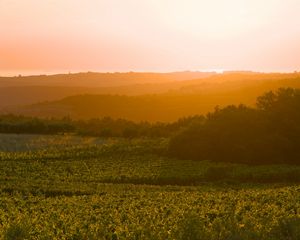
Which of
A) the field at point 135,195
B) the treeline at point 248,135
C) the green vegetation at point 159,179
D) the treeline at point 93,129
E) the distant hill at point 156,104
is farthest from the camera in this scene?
the distant hill at point 156,104

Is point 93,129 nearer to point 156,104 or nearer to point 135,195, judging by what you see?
point 135,195

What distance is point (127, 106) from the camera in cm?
14988

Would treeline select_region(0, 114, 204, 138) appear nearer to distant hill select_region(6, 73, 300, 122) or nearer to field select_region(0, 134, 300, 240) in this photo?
field select_region(0, 134, 300, 240)

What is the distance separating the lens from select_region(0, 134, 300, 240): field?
757 inches

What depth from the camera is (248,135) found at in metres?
61.2

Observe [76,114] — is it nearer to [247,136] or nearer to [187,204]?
[247,136]

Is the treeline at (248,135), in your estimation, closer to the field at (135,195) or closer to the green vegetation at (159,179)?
the green vegetation at (159,179)

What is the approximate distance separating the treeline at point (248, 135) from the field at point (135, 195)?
324cm

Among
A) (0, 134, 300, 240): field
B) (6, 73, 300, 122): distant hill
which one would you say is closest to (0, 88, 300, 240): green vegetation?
(0, 134, 300, 240): field

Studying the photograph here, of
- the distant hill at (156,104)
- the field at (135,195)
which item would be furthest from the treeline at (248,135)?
the distant hill at (156,104)

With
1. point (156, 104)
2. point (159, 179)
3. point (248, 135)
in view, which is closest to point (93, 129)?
point (248, 135)

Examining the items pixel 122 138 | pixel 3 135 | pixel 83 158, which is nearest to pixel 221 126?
pixel 83 158

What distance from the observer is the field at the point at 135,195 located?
1923 cm

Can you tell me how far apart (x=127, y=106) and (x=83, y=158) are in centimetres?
9254
